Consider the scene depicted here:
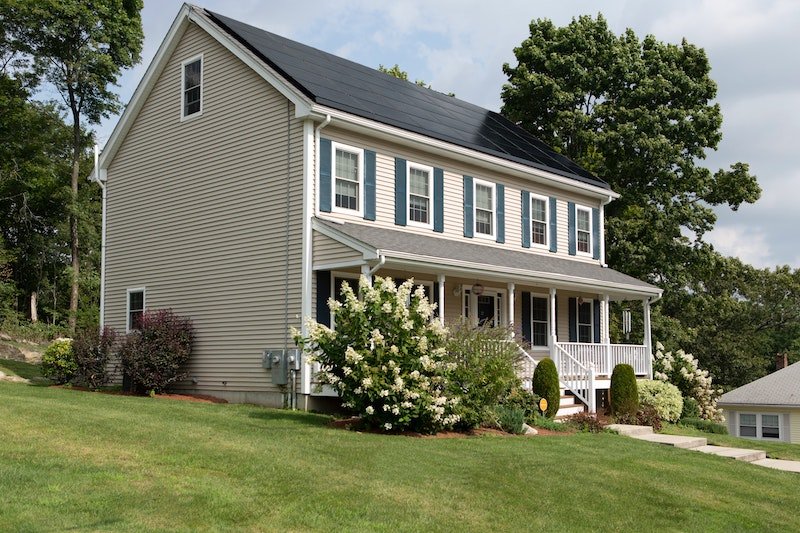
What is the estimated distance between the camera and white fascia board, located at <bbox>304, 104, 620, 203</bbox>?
17.5m

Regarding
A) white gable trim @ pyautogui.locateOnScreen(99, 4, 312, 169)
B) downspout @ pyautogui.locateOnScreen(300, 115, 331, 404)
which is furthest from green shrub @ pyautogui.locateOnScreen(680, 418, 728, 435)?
white gable trim @ pyautogui.locateOnScreen(99, 4, 312, 169)

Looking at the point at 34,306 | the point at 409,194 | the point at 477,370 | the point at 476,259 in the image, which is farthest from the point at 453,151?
the point at 34,306

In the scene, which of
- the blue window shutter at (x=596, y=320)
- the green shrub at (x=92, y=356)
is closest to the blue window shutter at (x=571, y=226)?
the blue window shutter at (x=596, y=320)

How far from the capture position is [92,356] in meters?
19.7

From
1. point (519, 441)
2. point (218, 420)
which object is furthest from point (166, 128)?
point (519, 441)

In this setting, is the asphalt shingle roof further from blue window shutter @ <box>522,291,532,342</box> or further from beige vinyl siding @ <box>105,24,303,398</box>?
beige vinyl siding @ <box>105,24,303,398</box>

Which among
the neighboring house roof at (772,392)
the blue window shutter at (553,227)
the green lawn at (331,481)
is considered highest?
the blue window shutter at (553,227)

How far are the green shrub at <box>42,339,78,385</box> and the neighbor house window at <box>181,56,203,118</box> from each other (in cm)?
600

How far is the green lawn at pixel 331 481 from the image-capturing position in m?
7.97

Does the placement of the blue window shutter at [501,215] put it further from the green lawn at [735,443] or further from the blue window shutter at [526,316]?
the green lawn at [735,443]

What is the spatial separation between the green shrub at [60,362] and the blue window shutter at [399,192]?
26.5ft

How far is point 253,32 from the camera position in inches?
820

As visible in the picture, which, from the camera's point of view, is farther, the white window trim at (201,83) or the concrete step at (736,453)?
the white window trim at (201,83)

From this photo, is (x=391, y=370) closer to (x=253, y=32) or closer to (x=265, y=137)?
(x=265, y=137)
